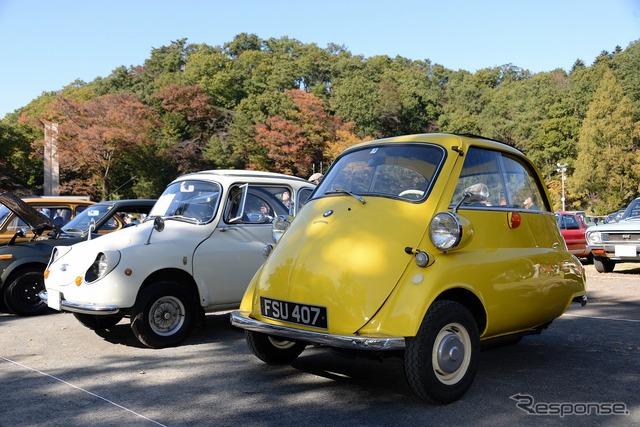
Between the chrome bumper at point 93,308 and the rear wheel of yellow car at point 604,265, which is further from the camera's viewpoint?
the rear wheel of yellow car at point 604,265

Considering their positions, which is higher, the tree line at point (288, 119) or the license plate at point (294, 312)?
the tree line at point (288, 119)

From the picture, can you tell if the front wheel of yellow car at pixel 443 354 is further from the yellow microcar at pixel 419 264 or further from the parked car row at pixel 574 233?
the parked car row at pixel 574 233

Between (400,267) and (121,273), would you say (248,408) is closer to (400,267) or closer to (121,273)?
(400,267)

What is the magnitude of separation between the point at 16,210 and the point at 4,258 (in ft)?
2.68

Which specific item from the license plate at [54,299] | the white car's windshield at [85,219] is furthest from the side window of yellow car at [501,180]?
the white car's windshield at [85,219]

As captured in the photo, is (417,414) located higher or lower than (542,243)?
lower

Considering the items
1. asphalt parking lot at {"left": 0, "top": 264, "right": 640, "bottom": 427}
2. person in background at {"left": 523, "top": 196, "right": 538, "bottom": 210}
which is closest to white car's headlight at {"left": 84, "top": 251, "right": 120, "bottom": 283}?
asphalt parking lot at {"left": 0, "top": 264, "right": 640, "bottom": 427}

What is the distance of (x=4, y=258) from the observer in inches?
359

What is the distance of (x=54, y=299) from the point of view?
655 centimetres

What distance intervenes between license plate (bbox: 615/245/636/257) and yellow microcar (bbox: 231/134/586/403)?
8052mm

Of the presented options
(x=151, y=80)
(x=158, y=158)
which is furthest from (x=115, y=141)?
(x=151, y=80)
